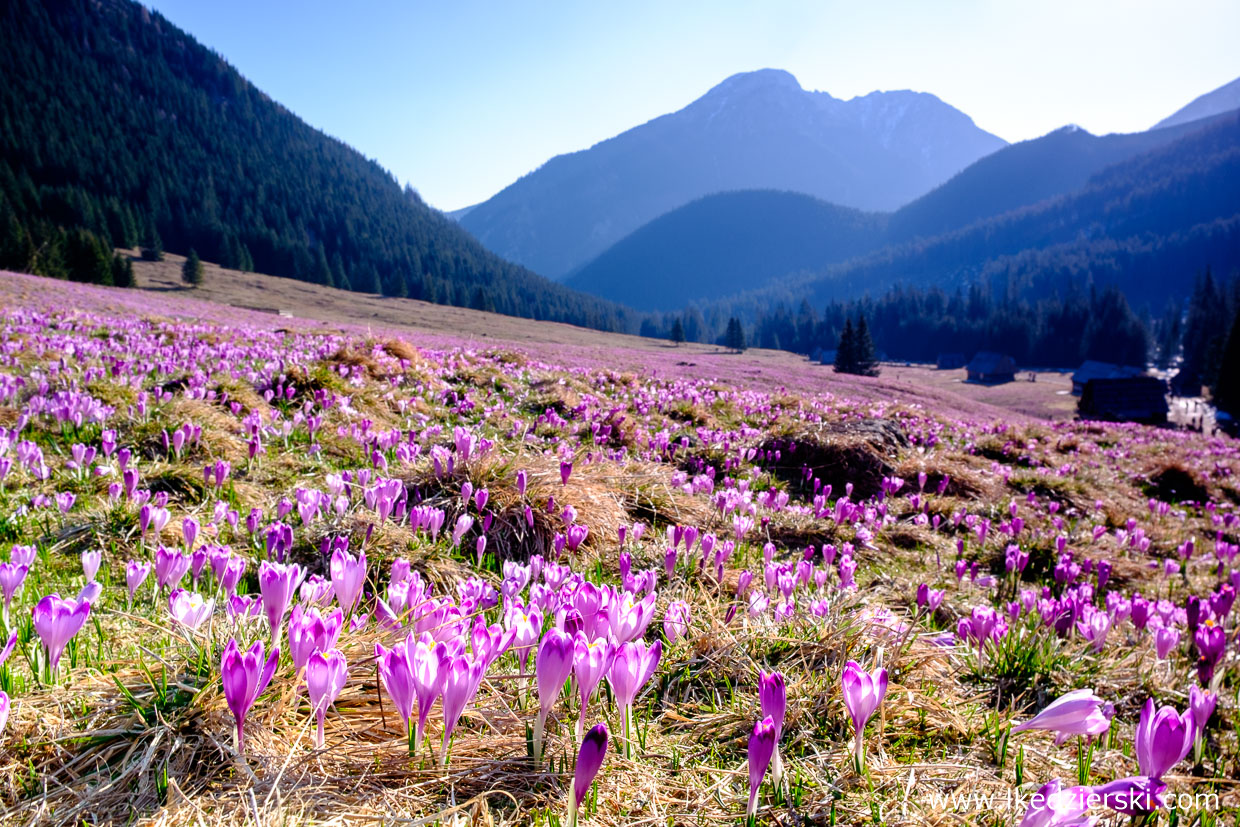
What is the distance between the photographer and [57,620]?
62.9 inches

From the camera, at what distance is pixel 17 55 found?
12525cm

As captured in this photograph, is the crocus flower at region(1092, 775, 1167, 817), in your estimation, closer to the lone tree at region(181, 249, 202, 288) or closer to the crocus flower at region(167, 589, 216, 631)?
the crocus flower at region(167, 589, 216, 631)

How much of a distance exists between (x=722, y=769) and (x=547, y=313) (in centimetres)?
16110

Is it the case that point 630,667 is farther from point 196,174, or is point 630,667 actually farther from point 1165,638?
point 196,174

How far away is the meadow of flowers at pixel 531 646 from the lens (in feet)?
4.68

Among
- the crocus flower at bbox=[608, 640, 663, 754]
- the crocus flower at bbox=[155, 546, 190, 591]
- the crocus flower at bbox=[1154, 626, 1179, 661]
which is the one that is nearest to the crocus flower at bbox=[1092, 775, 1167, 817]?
the crocus flower at bbox=[608, 640, 663, 754]

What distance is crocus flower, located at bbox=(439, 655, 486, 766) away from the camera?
A: 1375 millimetres

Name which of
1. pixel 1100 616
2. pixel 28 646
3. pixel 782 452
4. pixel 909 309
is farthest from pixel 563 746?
pixel 909 309

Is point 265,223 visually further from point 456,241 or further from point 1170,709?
point 1170,709

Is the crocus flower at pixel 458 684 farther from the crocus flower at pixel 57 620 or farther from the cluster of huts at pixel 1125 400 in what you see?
the cluster of huts at pixel 1125 400

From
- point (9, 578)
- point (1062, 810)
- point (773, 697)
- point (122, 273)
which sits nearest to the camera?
point (1062, 810)

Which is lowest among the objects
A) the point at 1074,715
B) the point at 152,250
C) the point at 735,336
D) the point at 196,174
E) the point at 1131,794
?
the point at 1131,794

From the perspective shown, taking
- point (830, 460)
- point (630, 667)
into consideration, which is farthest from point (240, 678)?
point (830, 460)

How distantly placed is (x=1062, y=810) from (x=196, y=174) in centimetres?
17267
